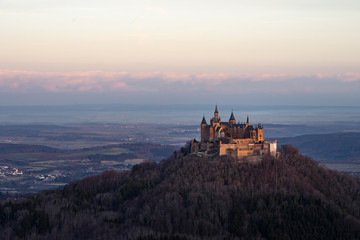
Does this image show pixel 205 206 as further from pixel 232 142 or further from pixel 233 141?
pixel 233 141

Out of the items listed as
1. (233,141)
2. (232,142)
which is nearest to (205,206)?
(232,142)

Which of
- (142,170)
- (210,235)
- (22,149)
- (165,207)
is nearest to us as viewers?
(210,235)

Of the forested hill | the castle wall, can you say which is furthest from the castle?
the forested hill

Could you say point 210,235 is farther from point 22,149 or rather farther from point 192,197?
point 22,149

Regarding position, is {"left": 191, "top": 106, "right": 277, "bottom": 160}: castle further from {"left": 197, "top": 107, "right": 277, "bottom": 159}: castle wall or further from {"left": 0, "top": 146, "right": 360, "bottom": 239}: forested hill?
{"left": 0, "top": 146, "right": 360, "bottom": 239}: forested hill

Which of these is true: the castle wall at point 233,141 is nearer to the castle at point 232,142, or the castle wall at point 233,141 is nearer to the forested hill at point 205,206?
the castle at point 232,142

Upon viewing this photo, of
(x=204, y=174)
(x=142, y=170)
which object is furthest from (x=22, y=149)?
(x=204, y=174)

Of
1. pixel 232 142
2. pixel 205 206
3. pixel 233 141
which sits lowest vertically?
pixel 205 206

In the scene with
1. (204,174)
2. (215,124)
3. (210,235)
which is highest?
(215,124)
